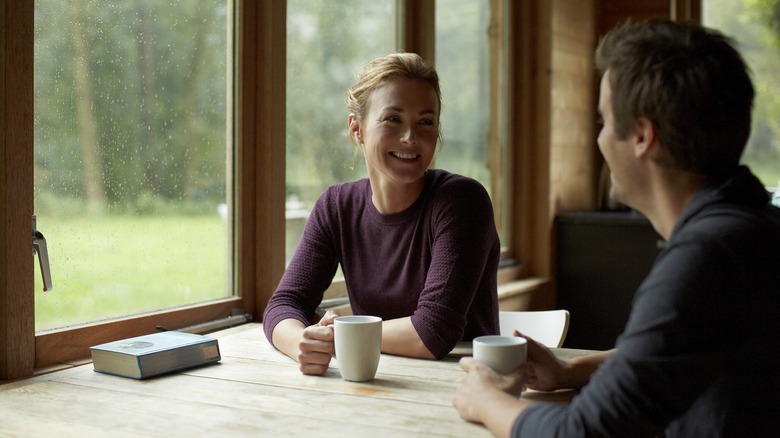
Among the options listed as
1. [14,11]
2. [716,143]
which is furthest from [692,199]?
[14,11]

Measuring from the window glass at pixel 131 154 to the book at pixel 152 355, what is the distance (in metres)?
0.28

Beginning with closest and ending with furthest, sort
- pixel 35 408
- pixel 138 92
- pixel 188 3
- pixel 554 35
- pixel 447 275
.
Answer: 1. pixel 35 408
2. pixel 447 275
3. pixel 138 92
4. pixel 188 3
5. pixel 554 35

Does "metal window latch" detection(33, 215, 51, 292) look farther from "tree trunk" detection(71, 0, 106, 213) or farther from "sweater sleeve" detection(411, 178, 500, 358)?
"sweater sleeve" detection(411, 178, 500, 358)

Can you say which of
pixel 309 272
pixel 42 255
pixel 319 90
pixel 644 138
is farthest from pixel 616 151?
pixel 319 90

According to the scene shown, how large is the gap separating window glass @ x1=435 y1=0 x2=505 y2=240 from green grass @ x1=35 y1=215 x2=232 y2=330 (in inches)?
55.3

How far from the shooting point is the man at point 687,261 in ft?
3.02

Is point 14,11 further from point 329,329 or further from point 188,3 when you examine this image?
point 329,329

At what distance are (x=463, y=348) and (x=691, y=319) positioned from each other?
933 millimetres

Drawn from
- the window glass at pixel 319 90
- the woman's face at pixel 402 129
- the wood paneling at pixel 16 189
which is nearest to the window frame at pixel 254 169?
the wood paneling at pixel 16 189

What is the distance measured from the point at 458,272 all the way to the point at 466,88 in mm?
2096

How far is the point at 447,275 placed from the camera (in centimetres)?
174

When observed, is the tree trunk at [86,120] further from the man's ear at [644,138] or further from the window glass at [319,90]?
the man's ear at [644,138]

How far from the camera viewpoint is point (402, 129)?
1961 millimetres

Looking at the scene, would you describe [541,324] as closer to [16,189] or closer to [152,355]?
[152,355]
